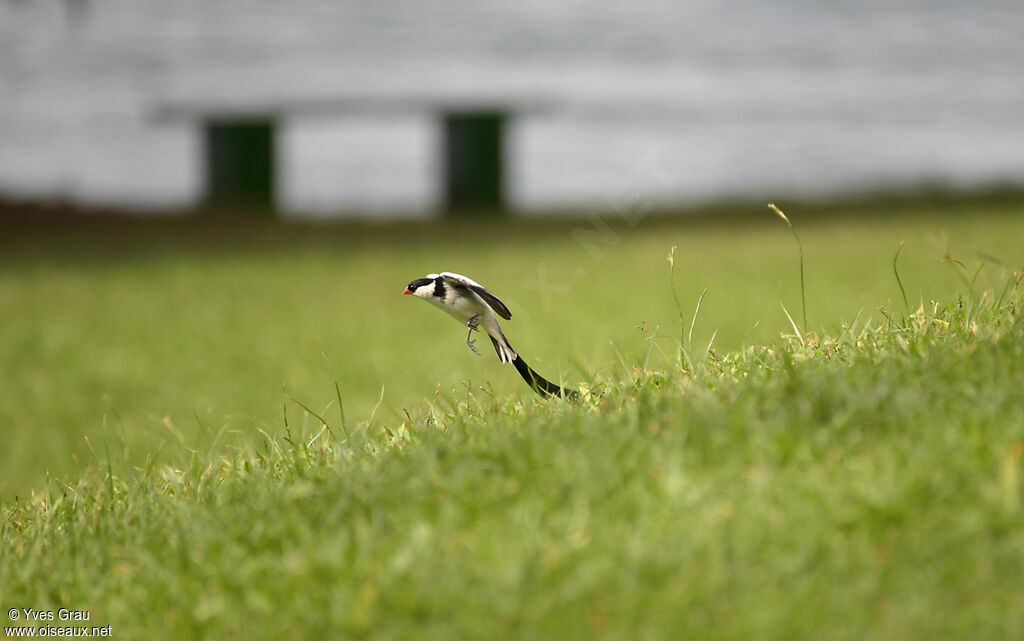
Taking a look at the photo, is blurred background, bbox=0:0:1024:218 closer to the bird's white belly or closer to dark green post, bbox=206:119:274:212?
dark green post, bbox=206:119:274:212

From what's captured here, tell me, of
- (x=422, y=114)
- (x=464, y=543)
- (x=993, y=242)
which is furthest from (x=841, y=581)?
(x=422, y=114)

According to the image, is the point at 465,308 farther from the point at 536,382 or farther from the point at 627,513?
the point at 627,513

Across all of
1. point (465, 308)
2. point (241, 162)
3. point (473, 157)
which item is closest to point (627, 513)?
point (465, 308)

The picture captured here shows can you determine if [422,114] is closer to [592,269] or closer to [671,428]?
[592,269]

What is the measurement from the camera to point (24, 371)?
6.72m

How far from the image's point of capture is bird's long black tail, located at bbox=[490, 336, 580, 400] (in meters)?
2.41

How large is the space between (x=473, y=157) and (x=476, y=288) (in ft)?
41.2

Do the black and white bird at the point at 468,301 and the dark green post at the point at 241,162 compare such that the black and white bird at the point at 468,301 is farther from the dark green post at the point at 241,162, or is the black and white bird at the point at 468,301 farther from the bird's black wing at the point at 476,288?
the dark green post at the point at 241,162

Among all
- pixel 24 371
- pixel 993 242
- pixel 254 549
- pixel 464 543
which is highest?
pixel 464 543

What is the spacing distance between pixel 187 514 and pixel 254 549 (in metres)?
0.40

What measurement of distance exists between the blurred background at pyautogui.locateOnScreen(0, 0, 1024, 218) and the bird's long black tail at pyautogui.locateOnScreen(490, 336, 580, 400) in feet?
40.8

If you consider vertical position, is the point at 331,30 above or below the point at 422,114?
above

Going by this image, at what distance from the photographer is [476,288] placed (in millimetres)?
2334

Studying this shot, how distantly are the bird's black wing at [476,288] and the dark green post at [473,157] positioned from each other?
12.3 metres
